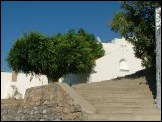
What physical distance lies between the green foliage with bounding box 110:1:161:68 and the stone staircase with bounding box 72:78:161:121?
1.63m

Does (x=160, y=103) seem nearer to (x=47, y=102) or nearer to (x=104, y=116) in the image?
(x=104, y=116)

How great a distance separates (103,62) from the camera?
34.3 m

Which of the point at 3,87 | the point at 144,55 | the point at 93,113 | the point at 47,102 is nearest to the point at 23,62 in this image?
the point at 3,87

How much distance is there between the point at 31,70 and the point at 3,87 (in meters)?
7.41

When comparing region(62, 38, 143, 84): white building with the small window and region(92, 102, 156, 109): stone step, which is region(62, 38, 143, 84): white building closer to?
the small window

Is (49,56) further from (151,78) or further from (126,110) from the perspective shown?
(126,110)

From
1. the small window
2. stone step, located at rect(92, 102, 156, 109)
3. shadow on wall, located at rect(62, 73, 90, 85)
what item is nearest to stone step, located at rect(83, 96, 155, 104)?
stone step, located at rect(92, 102, 156, 109)

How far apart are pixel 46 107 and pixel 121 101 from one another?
9.48ft

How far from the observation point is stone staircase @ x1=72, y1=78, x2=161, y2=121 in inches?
530

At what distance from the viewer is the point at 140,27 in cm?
2000

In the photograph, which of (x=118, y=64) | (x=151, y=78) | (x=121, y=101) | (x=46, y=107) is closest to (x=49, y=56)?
(x=118, y=64)

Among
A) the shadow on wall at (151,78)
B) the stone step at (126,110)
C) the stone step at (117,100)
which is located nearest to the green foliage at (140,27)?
the shadow on wall at (151,78)

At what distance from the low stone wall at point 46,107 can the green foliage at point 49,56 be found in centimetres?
1454

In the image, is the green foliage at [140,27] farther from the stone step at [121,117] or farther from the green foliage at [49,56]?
the green foliage at [49,56]
